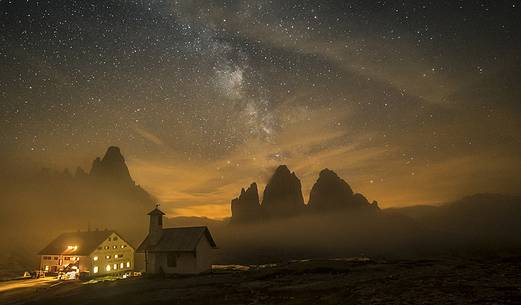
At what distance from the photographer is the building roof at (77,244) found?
A: 74812 mm

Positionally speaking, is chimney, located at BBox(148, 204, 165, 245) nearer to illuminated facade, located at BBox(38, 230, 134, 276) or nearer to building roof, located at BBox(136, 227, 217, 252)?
building roof, located at BBox(136, 227, 217, 252)

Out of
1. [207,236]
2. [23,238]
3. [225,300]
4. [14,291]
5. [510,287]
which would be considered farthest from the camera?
[23,238]

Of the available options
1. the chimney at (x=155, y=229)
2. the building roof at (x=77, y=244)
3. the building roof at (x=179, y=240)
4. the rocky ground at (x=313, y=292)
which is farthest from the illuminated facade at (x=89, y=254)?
the rocky ground at (x=313, y=292)

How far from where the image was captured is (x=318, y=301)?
27.5 metres

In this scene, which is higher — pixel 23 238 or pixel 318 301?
pixel 23 238

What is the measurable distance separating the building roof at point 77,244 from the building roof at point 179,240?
21173 mm

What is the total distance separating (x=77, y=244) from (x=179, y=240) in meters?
33.7

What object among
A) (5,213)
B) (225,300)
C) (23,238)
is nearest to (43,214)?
(5,213)

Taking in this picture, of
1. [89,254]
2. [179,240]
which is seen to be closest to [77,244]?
[89,254]

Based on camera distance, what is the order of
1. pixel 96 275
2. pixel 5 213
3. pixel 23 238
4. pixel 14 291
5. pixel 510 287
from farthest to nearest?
pixel 5 213 → pixel 23 238 → pixel 96 275 → pixel 14 291 → pixel 510 287

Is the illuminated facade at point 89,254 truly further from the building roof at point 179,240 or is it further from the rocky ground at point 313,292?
the rocky ground at point 313,292

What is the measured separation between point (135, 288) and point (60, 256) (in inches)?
1643

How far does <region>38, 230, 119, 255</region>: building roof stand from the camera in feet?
245

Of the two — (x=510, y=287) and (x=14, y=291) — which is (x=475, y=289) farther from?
(x=14, y=291)
